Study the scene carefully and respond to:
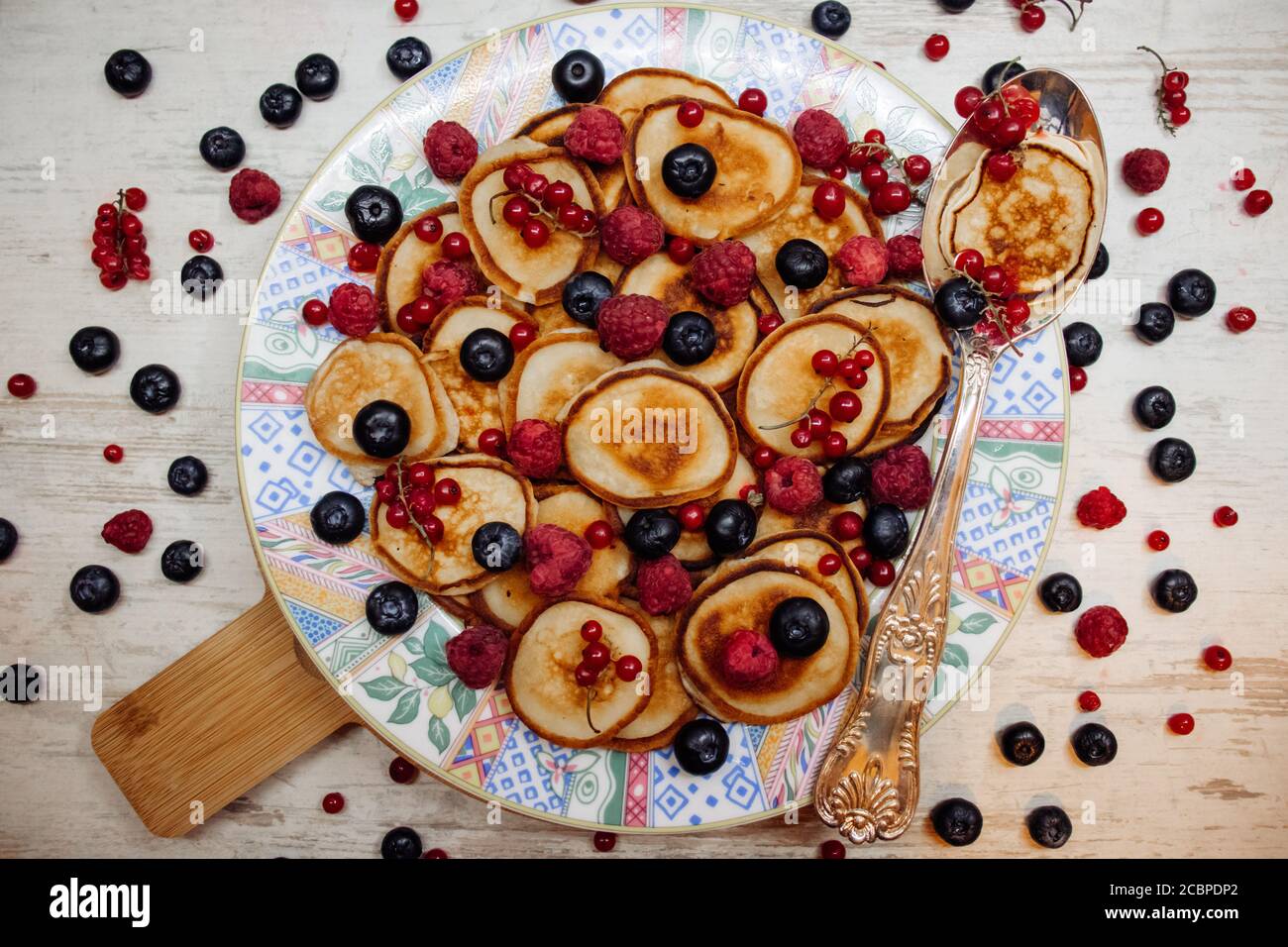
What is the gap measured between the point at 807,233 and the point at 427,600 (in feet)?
3.93

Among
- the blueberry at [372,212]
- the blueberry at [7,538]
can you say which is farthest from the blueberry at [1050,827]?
the blueberry at [7,538]

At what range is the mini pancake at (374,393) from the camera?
1848 millimetres

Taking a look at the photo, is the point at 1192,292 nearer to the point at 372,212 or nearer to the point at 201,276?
the point at 372,212

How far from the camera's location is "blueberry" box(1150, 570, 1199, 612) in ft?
7.35

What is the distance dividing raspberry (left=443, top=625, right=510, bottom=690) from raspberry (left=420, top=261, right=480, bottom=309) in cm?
72

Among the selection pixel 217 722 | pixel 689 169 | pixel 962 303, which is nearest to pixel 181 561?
pixel 217 722

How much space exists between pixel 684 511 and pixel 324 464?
0.79 m

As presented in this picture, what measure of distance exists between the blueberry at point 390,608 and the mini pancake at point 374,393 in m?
Answer: 0.27

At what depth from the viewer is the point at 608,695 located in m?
1.86

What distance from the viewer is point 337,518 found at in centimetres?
183

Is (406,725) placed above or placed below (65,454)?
below

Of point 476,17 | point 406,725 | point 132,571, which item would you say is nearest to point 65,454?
point 132,571

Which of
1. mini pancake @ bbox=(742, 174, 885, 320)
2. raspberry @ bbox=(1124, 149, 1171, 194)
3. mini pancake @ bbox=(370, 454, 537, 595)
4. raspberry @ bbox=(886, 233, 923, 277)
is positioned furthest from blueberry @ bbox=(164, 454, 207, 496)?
raspberry @ bbox=(1124, 149, 1171, 194)
